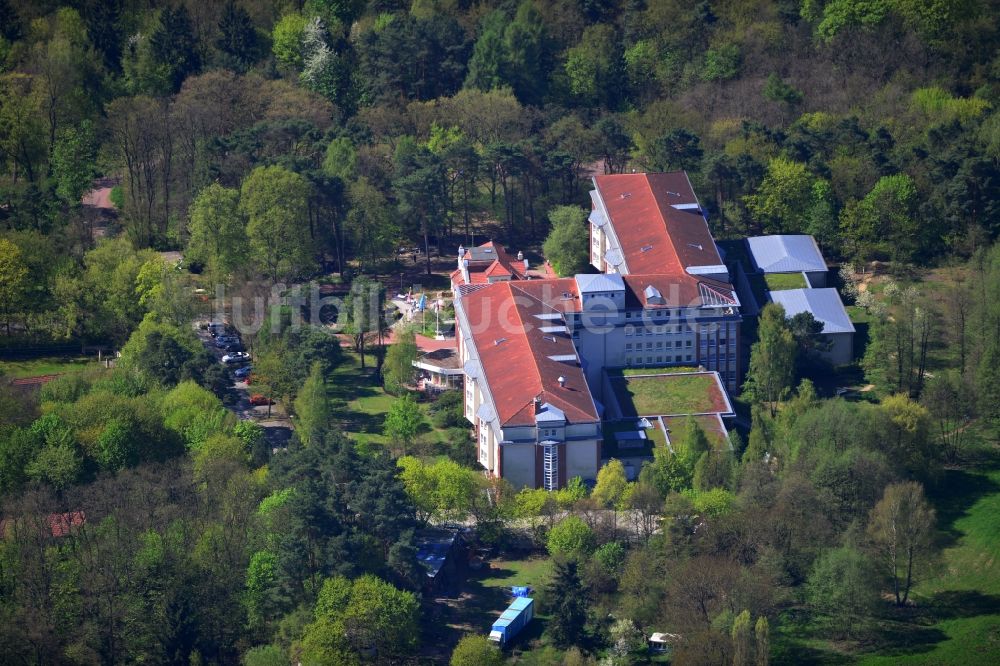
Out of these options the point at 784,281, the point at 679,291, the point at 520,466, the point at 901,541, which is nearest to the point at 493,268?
the point at 679,291

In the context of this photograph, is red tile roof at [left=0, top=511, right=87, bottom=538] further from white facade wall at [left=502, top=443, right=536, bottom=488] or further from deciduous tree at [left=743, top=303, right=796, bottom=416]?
deciduous tree at [left=743, top=303, right=796, bottom=416]

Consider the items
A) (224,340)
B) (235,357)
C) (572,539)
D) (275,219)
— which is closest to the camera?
(572,539)

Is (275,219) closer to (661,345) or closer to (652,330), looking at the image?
(652,330)

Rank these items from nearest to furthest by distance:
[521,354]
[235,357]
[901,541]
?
[901,541] → [521,354] → [235,357]

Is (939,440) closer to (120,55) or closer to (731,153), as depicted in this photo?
(731,153)

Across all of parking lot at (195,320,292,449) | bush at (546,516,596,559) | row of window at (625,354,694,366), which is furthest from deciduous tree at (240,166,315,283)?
bush at (546,516,596,559)

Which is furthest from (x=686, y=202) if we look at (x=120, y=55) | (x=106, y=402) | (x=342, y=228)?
(x=120, y=55)
